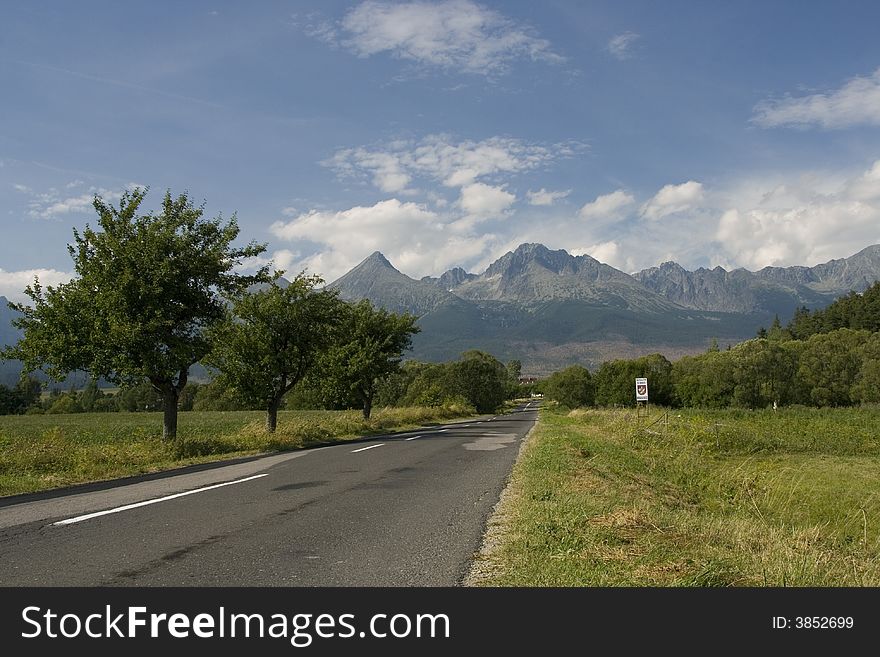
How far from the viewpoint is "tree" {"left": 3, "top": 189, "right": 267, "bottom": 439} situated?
18.2 m

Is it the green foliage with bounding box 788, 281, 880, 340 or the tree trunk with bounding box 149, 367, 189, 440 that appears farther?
the green foliage with bounding box 788, 281, 880, 340

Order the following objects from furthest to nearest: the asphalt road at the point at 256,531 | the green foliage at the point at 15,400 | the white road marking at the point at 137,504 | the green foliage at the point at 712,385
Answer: the green foliage at the point at 712,385 → the green foliage at the point at 15,400 → the white road marking at the point at 137,504 → the asphalt road at the point at 256,531

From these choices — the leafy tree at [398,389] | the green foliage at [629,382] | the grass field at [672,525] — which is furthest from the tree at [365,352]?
Result: the green foliage at [629,382]

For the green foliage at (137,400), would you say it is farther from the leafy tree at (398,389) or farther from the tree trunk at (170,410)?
the tree trunk at (170,410)

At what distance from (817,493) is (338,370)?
27.2 metres

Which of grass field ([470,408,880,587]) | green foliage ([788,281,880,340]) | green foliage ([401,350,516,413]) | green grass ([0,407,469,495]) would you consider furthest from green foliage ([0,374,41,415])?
green foliage ([788,281,880,340])

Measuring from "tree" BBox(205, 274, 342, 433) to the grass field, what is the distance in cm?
1290

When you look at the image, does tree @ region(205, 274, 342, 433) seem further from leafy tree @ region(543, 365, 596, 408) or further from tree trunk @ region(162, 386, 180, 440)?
leafy tree @ region(543, 365, 596, 408)

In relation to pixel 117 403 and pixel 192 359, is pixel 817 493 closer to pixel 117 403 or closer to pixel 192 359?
pixel 192 359

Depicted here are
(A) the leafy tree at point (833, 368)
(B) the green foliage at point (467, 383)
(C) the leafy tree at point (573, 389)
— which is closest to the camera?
(B) the green foliage at point (467, 383)

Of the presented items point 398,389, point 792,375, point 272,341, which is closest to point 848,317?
point 792,375

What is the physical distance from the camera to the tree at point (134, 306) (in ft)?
59.8

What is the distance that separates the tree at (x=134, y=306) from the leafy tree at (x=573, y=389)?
389 feet

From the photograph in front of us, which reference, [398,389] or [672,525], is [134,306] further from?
[398,389]
